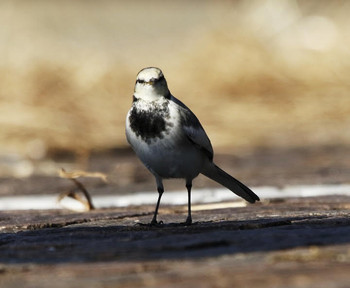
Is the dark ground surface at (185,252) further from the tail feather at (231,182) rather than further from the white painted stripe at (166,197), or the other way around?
the white painted stripe at (166,197)

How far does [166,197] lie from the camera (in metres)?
6.86

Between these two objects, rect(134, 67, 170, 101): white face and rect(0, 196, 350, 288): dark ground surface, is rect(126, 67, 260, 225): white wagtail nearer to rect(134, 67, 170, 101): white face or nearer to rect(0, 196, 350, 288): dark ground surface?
rect(134, 67, 170, 101): white face

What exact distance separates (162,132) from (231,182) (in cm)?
79

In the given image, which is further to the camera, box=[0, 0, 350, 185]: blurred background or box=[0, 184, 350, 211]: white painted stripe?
box=[0, 0, 350, 185]: blurred background

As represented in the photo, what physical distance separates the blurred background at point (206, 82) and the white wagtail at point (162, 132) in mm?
3514

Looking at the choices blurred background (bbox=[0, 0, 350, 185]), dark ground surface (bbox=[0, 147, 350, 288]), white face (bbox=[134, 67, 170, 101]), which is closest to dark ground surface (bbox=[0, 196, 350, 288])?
dark ground surface (bbox=[0, 147, 350, 288])

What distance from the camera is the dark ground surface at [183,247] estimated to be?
308cm

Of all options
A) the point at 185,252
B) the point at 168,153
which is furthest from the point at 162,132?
the point at 185,252

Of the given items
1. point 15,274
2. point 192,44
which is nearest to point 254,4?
point 192,44

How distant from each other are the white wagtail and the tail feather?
0.29m

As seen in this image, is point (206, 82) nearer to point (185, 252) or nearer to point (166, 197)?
point (166, 197)

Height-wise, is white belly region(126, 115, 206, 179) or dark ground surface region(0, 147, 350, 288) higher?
white belly region(126, 115, 206, 179)

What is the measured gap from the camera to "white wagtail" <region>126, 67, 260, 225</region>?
4977 mm

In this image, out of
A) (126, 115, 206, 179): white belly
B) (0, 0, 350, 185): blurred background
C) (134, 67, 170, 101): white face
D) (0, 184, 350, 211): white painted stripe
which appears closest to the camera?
(126, 115, 206, 179): white belly
